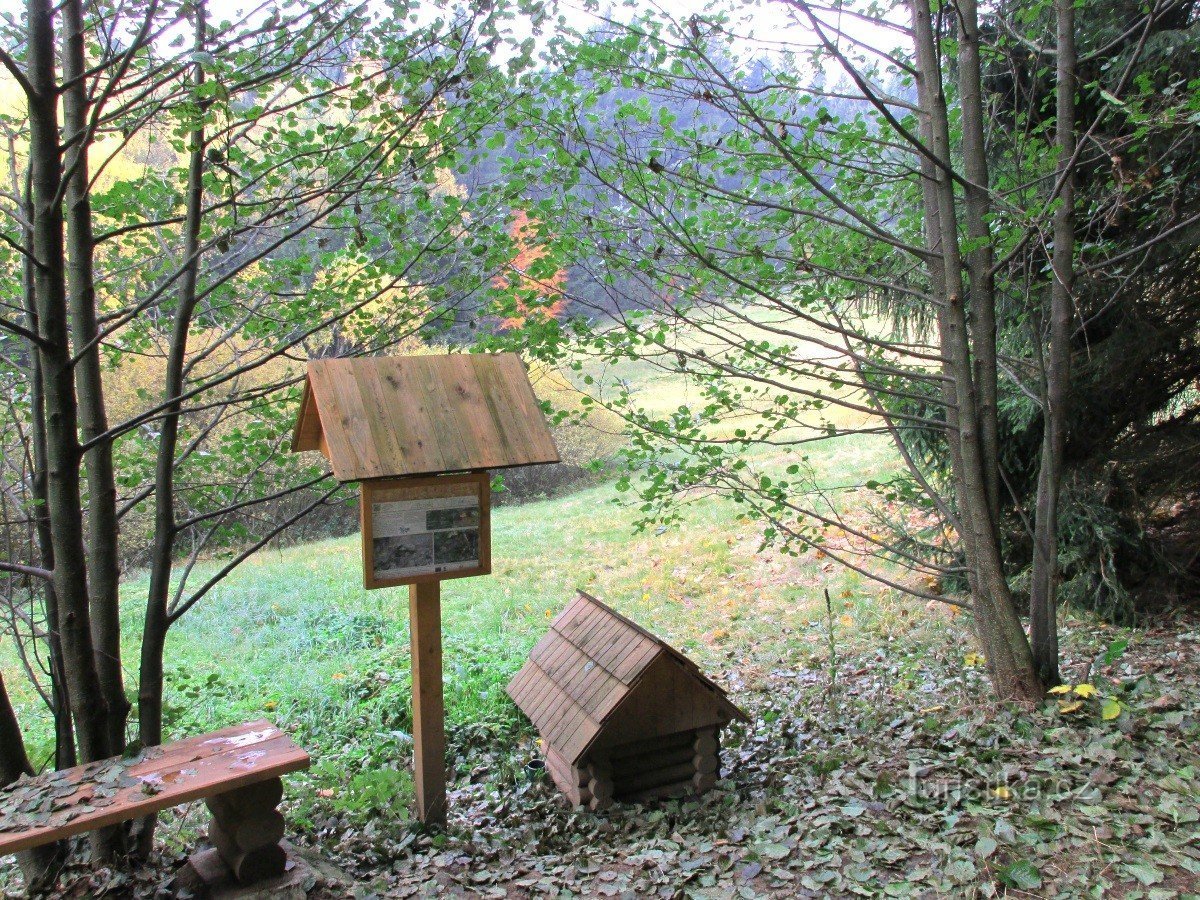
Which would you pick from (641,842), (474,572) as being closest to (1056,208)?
(474,572)

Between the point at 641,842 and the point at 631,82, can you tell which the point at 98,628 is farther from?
the point at 631,82

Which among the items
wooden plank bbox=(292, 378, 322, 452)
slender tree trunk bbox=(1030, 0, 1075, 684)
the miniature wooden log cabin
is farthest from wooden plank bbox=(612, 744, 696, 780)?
wooden plank bbox=(292, 378, 322, 452)

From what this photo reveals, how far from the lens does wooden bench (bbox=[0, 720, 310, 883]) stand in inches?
106

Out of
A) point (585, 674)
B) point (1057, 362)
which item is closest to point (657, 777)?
point (585, 674)

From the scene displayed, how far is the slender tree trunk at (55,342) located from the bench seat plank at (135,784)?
0.42 m

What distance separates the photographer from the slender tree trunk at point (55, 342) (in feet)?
9.36

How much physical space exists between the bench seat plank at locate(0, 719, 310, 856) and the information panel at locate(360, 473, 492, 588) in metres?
0.77

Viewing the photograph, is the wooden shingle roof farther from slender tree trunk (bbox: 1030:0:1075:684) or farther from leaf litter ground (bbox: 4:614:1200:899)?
slender tree trunk (bbox: 1030:0:1075:684)

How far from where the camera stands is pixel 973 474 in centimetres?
441

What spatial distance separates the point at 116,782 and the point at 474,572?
4.97 feet

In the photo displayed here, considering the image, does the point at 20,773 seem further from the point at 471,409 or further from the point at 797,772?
the point at 797,772

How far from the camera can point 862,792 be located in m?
3.76

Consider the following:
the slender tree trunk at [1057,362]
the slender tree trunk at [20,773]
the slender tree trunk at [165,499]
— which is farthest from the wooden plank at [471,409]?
the slender tree trunk at [1057,362]

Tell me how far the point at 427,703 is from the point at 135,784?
4.16 ft
